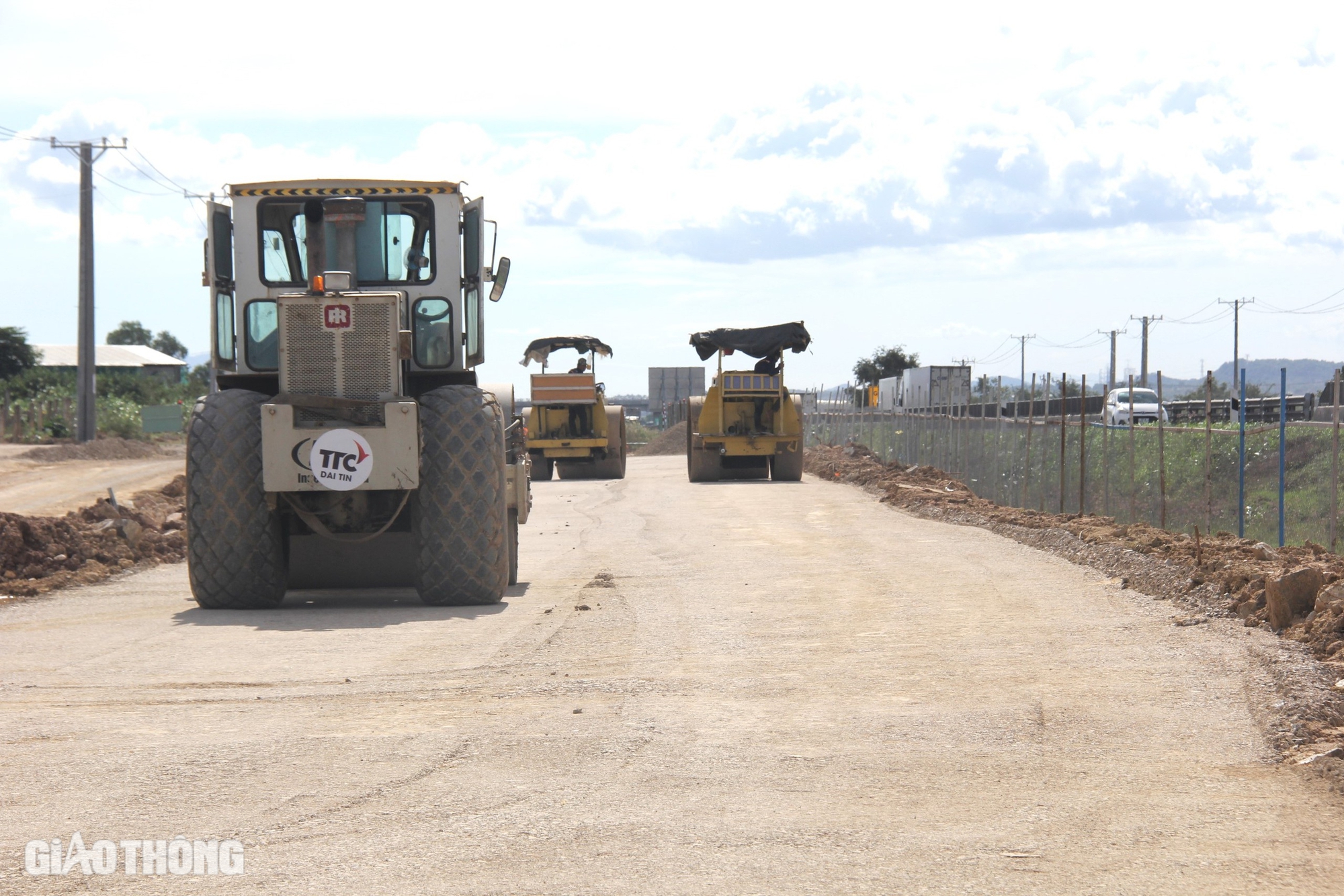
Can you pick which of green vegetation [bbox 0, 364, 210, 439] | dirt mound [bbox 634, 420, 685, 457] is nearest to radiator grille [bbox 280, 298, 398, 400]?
green vegetation [bbox 0, 364, 210, 439]

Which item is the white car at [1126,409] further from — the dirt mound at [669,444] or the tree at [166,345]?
the tree at [166,345]

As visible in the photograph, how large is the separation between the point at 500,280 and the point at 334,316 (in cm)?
169

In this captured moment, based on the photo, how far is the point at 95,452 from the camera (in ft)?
123

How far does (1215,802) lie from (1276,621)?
4221mm

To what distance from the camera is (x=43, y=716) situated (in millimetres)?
6945

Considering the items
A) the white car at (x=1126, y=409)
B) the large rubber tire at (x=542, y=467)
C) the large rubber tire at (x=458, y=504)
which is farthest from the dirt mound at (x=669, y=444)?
the large rubber tire at (x=458, y=504)

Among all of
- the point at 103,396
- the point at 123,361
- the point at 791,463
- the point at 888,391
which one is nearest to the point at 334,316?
the point at 791,463

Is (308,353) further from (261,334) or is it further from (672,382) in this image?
(672,382)

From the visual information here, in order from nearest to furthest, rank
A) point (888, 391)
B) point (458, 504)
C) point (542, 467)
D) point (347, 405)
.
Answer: point (347, 405)
point (458, 504)
point (542, 467)
point (888, 391)

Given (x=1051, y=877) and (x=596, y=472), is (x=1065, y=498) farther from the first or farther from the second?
(x=1051, y=877)

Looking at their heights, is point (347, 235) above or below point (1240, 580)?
above

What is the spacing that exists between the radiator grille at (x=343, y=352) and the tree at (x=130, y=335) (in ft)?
473

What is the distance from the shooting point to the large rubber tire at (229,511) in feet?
34.0

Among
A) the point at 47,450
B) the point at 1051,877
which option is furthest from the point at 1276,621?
the point at 47,450
